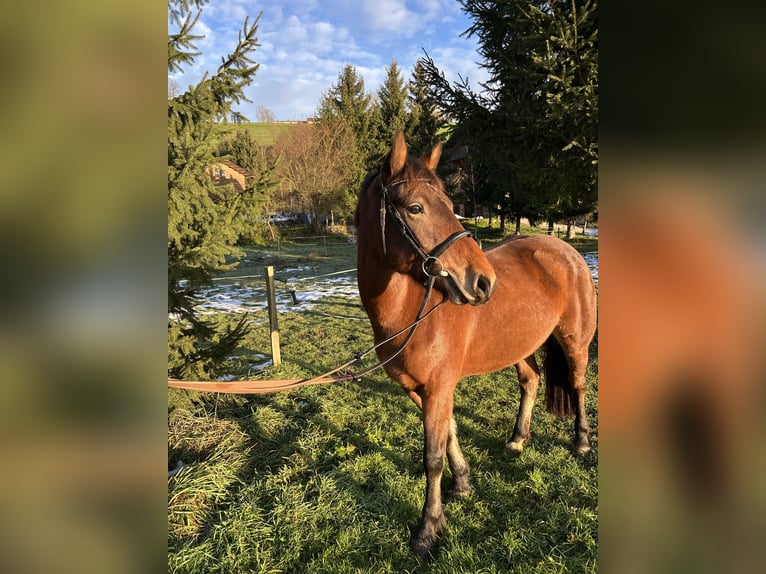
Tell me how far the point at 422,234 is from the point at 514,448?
2.30 meters

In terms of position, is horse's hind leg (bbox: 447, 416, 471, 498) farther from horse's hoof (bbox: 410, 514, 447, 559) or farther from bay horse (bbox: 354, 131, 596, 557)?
horse's hoof (bbox: 410, 514, 447, 559)

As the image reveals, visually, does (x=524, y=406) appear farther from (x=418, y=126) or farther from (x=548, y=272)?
(x=418, y=126)

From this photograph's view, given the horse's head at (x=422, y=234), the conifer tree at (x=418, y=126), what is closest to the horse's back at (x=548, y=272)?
the horse's head at (x=422, y=234)

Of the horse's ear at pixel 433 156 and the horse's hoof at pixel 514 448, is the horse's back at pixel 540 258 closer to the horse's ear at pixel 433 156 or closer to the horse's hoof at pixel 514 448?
the horse's ear at pixel 433 156

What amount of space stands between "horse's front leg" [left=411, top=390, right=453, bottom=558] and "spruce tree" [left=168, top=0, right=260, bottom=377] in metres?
2.22

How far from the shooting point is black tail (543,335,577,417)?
141 inches

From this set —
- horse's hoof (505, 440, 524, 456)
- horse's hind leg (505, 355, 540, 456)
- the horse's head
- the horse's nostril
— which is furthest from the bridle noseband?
horse's hoof (505, 440, 524, 456)

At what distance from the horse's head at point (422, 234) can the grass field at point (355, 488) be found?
1.61 metres

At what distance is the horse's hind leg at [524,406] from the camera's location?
3283 mm
